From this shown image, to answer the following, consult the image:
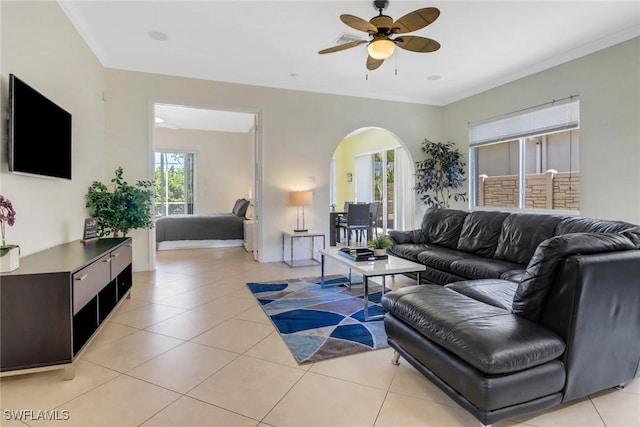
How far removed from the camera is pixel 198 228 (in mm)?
7090

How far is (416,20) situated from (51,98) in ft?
10.6

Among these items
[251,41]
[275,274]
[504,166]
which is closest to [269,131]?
[251,41]

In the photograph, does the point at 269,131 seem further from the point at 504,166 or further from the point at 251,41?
the point at 504,166

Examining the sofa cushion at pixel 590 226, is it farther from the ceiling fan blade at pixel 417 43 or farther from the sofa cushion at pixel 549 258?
the ceiling fan blade at pixel 417 43

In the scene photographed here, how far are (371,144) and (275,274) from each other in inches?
226

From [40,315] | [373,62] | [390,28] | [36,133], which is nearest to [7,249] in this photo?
[40,315]

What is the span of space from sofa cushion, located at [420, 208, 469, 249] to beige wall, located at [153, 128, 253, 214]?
20.3ft

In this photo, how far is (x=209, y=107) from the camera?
520cm

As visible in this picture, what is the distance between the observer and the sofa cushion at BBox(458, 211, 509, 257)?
3857mm

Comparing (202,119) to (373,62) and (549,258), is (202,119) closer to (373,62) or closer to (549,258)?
(373,62)

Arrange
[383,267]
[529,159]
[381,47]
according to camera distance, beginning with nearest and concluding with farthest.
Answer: [381,47] < [383,267] < [529,159]

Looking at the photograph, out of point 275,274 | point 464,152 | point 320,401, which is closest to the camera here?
point 320,401

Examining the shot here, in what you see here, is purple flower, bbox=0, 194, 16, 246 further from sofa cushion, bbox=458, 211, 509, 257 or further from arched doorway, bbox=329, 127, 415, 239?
arched doorway, bbox=329, 127, 415, 239

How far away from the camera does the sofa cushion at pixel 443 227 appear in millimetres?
4426
